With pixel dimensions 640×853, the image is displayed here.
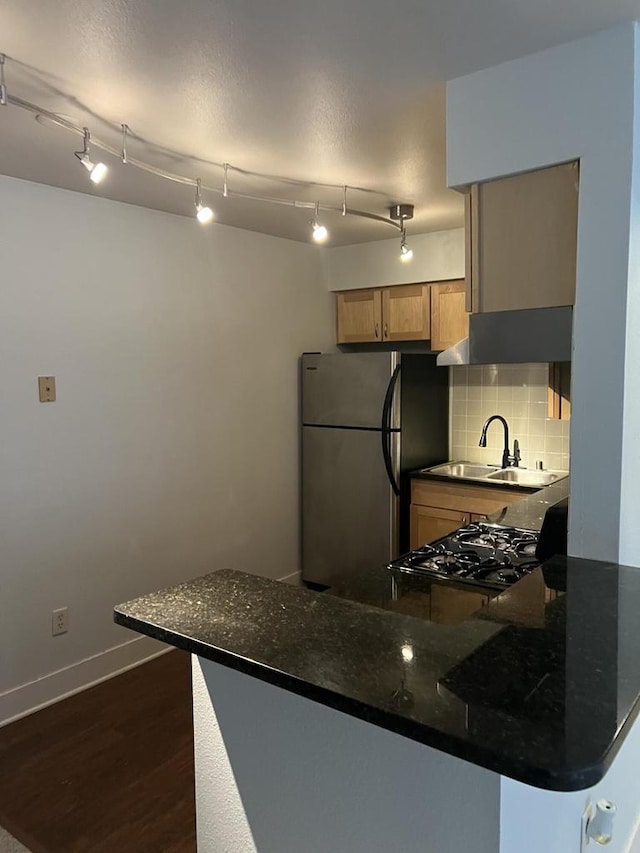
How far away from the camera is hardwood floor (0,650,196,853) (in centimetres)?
208

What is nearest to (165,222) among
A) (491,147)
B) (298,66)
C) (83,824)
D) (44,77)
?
(44,77)

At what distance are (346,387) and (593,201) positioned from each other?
2466 millimetres

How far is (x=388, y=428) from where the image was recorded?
148 inches

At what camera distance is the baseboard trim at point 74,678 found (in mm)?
2742

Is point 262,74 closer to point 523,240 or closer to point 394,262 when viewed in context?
point 523,240

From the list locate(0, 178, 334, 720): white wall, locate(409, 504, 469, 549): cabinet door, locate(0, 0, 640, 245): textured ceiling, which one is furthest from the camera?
locate(409, 504, 469, 549): cabinet door

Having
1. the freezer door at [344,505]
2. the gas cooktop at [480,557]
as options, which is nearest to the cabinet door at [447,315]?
the freezer door at [344,505]

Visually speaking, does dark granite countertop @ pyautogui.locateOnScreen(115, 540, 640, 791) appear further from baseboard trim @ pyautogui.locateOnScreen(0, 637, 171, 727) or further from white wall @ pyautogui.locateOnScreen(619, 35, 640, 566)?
baseboard trim @ pyautogui.locateOnScreen(0, 637, 171, 727)

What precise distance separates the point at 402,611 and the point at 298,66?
1455 mm

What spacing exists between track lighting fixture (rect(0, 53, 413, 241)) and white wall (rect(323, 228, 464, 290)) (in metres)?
0.48

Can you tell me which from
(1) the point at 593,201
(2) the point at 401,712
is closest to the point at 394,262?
(1) the point at 593,201

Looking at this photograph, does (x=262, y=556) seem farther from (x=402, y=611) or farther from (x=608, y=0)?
(x=608, y=0)

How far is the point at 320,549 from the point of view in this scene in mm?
4117

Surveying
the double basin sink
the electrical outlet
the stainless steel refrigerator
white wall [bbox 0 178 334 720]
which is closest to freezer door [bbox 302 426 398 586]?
the stainless steel refrigerator
